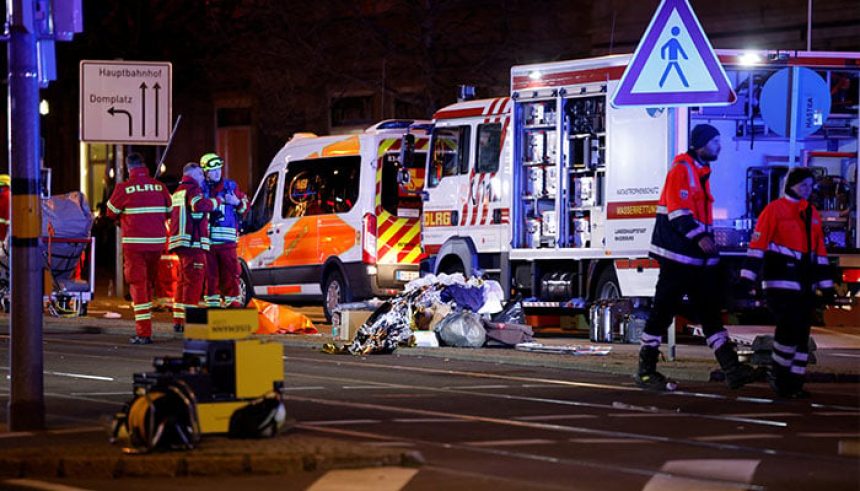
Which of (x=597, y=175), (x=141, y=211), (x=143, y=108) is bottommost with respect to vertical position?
(x=141, y=211)

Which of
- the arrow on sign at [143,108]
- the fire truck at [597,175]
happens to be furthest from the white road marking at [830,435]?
the fire truck at [597,175]

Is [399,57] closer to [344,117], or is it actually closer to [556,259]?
[344,117]

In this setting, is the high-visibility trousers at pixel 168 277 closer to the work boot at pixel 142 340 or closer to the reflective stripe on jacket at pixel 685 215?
the work boot at pixel 142 340

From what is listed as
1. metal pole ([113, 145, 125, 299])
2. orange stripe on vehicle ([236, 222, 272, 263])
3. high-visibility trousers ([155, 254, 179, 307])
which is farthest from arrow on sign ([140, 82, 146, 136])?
metal pole ([113, 145, 125, 299])

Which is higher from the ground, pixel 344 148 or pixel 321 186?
pixel 344 148

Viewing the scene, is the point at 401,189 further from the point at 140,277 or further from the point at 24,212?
the point at 24,212

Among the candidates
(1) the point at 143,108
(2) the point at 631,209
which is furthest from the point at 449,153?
(1) the point at 143,108

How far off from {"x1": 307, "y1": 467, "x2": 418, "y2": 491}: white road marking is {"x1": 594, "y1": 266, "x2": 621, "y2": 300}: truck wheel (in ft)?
37.3

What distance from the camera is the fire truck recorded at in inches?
777

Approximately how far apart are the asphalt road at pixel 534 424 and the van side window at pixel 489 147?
544 cm

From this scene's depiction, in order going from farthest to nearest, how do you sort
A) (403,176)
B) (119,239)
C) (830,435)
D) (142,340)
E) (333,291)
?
1. (119,239)
2. (333,291)
3. (403,176)
4. (142,340)
5. (830,435)

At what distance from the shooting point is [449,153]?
2275 centimetres

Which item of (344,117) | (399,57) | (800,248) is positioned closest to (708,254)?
(800,248)

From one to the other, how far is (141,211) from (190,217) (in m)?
0.58
